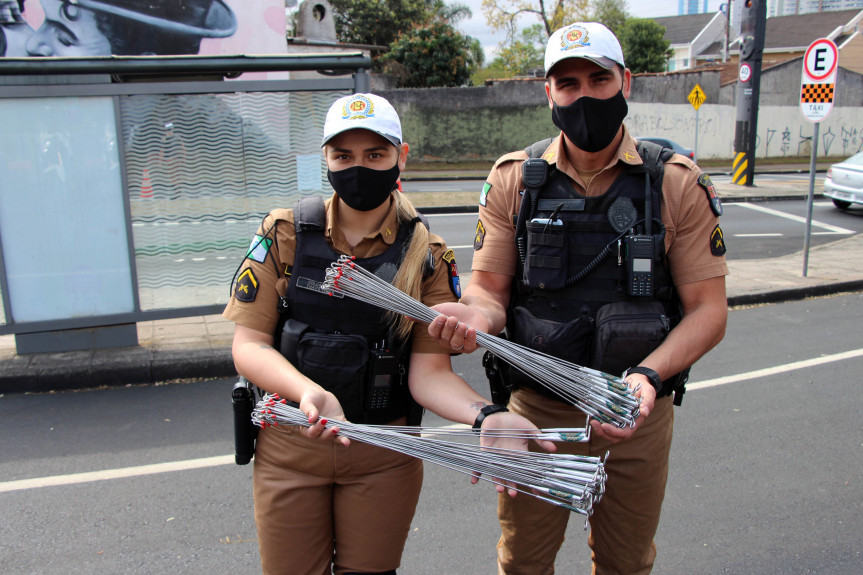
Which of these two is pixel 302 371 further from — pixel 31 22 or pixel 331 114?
pixel 31 22

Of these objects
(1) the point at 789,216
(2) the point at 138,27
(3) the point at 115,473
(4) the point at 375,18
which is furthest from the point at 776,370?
(4) the point at 375,18

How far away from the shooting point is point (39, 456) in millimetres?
4156

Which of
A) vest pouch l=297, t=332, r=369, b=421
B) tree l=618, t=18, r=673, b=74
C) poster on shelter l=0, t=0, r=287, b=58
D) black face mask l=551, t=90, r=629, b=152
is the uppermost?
tree l=618, t=18, r=673, b=74

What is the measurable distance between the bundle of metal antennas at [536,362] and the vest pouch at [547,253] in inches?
11.3

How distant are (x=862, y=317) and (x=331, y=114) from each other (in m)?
7.33

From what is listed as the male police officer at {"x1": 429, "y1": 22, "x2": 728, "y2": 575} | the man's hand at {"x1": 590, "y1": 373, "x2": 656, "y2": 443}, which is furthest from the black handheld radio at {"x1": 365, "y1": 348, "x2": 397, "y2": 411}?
the man's hand at {"x1": 590, "y1": 373, "x2": 656, "y2": 443}

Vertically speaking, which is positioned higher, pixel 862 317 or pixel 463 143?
pixel 463 143

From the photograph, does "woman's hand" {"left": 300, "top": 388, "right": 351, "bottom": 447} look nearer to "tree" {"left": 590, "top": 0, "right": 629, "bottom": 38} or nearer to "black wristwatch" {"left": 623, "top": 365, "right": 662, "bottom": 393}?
"black wristwatch" {"left": 623, "top": 365, "right": 662, "bottom": 393}

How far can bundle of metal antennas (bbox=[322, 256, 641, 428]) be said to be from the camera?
73.9 inches

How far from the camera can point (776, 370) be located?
567cm

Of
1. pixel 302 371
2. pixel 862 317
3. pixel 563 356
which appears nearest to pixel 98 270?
pixel 302 371

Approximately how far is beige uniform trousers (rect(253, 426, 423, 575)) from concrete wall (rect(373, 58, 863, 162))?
2348 cm

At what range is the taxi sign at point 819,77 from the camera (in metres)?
A: 8.66

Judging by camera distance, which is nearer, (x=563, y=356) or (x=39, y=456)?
(x=563, y=356)
